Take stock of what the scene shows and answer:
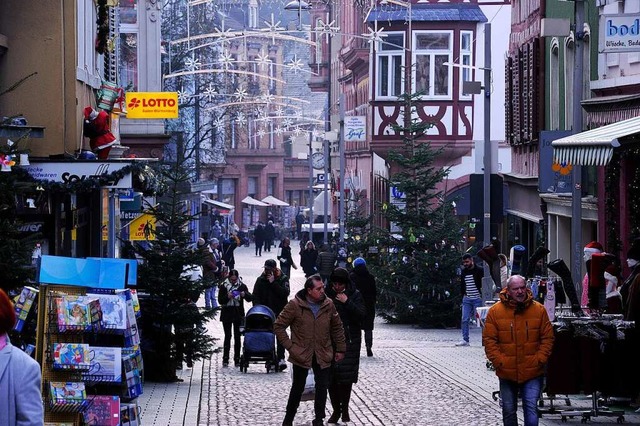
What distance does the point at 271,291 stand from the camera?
79.0ft

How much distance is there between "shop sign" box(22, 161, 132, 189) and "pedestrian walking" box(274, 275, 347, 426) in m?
4.06

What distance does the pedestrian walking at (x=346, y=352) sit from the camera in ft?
54.6

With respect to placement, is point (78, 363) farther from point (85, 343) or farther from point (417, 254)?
point (417, 254)

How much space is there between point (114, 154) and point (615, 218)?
8330mm

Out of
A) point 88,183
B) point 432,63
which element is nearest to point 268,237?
point 432,63

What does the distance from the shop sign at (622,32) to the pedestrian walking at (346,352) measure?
5408 millimetres

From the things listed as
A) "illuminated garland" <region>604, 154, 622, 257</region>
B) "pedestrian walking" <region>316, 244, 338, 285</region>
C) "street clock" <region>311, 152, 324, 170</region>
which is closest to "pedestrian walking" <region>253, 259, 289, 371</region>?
"illuminated garland" <region>604, 154, 622, 257</region>

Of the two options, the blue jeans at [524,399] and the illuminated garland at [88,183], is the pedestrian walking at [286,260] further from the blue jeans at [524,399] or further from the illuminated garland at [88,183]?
the blue jeans at [524,399]

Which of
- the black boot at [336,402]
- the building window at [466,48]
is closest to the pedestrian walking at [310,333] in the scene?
the black boot at [336,402]

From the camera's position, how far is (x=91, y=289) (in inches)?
508

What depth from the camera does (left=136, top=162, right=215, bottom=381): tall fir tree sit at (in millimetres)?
21406

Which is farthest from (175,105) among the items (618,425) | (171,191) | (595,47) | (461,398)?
(618,425)

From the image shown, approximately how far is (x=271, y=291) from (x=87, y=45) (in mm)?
4574

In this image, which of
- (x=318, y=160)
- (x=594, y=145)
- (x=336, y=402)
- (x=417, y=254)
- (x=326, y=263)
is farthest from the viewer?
(x=318, y=160)
